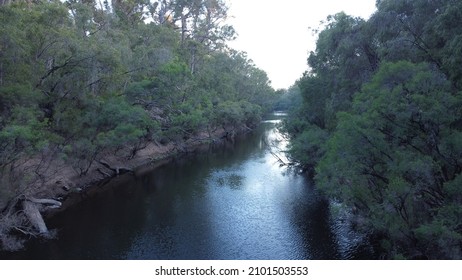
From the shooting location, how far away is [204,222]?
20797 mm

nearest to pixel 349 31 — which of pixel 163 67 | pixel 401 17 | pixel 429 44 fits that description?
pixel 401 17

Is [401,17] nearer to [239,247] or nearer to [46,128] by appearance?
[239,247]

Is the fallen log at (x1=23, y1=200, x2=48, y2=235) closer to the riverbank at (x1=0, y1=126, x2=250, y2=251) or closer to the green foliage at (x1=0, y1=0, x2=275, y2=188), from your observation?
the riverbank at (x1=0, y1=126, x2=250, y2=251)

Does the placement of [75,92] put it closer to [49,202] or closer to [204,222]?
[49,202]

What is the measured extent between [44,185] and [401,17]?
1009 inches

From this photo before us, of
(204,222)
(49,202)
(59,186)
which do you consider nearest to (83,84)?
(59,186)

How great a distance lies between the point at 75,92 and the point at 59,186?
720cm

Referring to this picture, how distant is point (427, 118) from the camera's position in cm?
1273

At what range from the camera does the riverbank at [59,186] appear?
58.6ft

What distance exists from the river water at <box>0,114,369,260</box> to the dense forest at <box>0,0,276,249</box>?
2.91m

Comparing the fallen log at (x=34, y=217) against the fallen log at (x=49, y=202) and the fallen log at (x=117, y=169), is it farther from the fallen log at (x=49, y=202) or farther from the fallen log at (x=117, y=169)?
the fallen log at (x=117, y=169)

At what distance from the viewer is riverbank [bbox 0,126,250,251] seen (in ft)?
58.6

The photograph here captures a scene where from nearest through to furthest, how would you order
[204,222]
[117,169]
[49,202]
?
[204,222] → [49,202] → [117,169]

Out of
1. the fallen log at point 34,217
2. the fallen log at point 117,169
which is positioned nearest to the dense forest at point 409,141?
the fallen log at point 34,217
